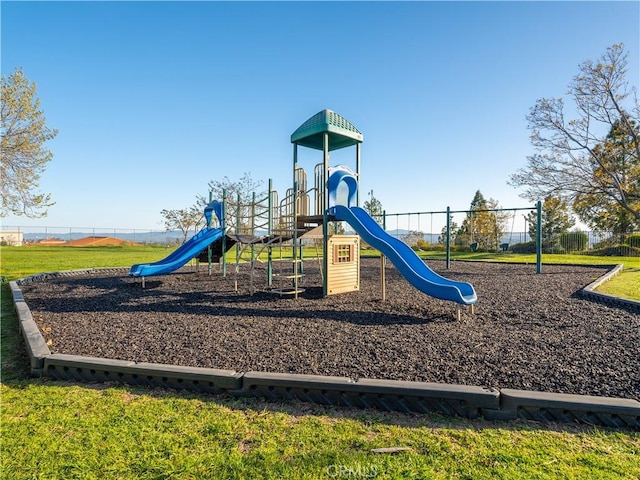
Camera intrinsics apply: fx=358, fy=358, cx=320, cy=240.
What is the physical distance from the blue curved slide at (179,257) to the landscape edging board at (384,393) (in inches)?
254

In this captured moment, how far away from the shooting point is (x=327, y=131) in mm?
8203

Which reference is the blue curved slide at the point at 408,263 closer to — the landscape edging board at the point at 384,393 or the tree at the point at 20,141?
the landscape edging board at the point at 384,393

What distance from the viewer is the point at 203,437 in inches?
97.5

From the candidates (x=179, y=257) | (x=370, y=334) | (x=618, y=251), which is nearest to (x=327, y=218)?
(x=370, y=334)

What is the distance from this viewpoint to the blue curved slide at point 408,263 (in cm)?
596

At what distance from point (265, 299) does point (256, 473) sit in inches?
227

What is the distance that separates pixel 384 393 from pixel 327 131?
6.50 meters

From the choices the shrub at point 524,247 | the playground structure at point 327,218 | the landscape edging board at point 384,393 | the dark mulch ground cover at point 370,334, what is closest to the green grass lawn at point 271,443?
the landscape edging board at point 384,393

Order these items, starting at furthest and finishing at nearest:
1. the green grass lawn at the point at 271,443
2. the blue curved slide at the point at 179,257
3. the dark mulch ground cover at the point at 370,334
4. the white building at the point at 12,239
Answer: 1. the white building at the point at 12,239
2. the blue curved slide at the point at 179,257
3. the dark mulch ground cover at the point at 370,334
4. the green grass lawn at the point at 271,443

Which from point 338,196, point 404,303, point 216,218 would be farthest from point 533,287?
point 216,218

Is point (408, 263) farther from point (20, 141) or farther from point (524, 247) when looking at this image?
point (524, 247)

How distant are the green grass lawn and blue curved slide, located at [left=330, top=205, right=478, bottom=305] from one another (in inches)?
133

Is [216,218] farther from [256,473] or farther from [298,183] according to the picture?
[256,473]

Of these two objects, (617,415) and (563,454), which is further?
(617,415)
